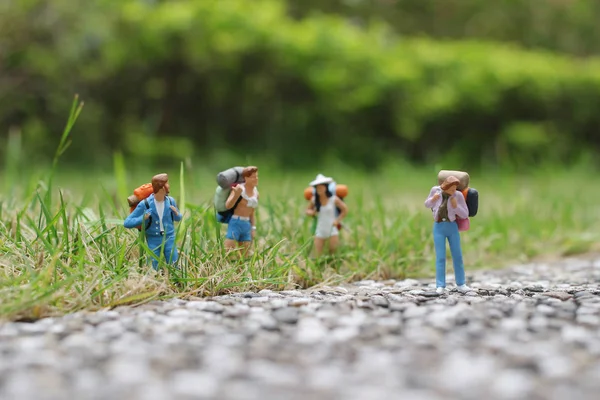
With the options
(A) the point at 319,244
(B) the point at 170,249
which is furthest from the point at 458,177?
(B) the point at 170,249

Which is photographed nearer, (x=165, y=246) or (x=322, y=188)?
(x=165, y=246)

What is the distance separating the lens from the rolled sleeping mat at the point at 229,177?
362cm

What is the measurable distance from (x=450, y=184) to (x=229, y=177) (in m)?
1.11

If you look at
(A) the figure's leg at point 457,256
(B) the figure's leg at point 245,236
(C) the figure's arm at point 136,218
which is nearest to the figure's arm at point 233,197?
Result: (B) the figure's leg at point 245,236

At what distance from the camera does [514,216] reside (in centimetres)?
595

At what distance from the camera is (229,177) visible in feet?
12.0

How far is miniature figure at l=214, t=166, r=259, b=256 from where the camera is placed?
12.0ft

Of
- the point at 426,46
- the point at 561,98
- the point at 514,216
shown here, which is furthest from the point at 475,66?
the point at 514,216

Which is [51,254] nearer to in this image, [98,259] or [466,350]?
[98,259]

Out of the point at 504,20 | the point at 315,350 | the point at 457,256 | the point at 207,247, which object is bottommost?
the point at 315,350

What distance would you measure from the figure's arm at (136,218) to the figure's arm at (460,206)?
150 cm

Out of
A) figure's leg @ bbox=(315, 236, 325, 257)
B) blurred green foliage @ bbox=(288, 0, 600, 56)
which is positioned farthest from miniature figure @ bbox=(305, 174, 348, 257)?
blurred green foliage @ bbox=(288, 0, 600, 56)

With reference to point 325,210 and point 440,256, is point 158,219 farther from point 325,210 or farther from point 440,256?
point 440,256

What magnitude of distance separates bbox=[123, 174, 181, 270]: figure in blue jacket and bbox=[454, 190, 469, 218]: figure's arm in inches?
53.0
